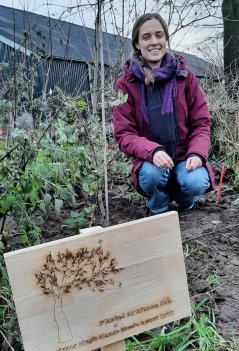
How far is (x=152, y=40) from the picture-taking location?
238 cm

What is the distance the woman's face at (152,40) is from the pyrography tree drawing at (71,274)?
1488 mm

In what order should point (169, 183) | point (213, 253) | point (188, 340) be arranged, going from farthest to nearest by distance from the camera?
point (169, 183)
point (213, 253)
point (188, 340)

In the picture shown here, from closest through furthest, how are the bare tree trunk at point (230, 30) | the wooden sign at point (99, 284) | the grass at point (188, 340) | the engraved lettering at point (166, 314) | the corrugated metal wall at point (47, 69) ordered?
the wooden sign at point (99, 284) → the engraved lettering at point (166, 314) → the grass at point (188, 340) → the corrugated metal wall at point (47, 69) → the bare tree trunk at point (230, 30)

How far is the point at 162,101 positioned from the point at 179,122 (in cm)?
17

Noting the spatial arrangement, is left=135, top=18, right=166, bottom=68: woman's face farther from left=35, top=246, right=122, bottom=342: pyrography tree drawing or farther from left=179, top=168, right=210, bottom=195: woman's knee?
left=35, top=246, right=122, bottom=342: pyrography tree drawing

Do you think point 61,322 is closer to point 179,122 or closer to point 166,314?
point 166,314

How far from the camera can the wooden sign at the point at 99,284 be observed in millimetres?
1183

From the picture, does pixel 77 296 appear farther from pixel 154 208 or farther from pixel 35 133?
pixel 35 133

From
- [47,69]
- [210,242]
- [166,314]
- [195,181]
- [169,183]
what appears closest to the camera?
[166,314]

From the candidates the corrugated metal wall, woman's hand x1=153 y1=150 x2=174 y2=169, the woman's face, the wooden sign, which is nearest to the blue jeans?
woman's hand x1=153 y1=150 x2=174 y2=169

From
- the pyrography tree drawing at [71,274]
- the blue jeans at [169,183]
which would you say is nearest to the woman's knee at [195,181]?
the blue jeans at [169,183]

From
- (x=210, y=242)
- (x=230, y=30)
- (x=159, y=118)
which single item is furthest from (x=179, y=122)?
(x=230, y=30)

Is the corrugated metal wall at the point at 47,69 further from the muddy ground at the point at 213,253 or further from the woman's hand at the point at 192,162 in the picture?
the muddy ground at the point at 213,253

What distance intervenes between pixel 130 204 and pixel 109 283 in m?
1.72
